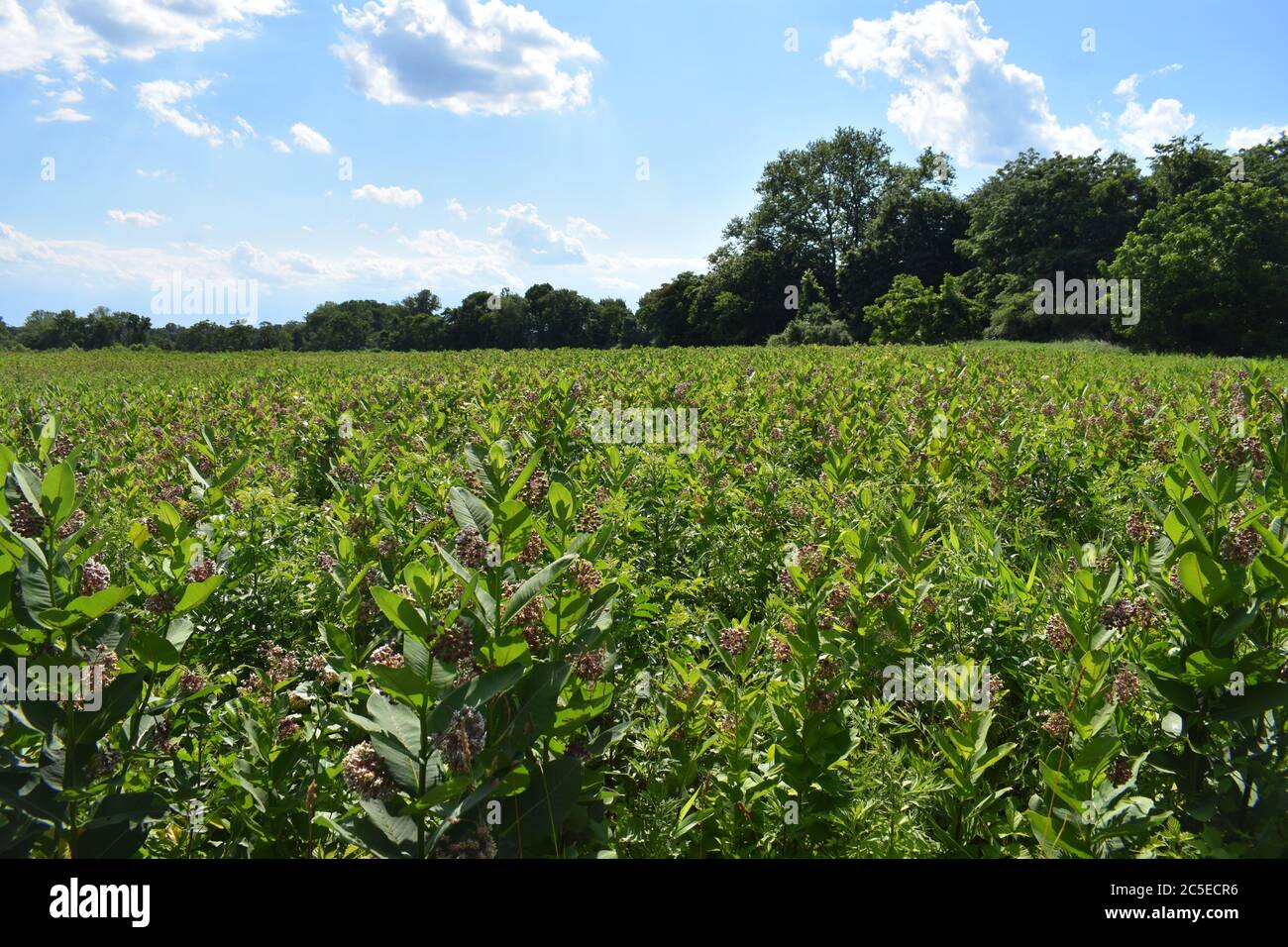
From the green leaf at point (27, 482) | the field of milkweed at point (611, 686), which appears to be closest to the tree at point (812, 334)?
the field of milkweed at point (611, 686)

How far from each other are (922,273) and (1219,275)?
2714 centimetres

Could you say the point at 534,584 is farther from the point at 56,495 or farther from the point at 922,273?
the point at 922,273

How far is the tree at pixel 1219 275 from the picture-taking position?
38250 millimetres

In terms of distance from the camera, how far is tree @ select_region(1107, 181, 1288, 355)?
38250 millimetres

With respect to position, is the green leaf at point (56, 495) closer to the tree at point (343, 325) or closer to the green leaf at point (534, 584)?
the green leaf at point (534, 584)

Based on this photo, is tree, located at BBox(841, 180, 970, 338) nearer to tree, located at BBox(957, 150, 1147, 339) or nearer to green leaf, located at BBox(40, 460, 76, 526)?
tree, located at BBox(957, 150, 1147, 339)

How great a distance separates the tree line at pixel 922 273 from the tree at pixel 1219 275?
76 mm

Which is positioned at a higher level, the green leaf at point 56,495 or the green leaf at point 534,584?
the green leaf at point 56,495

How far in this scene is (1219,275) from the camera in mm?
38375

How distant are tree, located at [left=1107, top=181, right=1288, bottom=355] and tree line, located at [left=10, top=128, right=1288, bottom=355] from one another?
8 cm

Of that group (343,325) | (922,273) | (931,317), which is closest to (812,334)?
(931,317)

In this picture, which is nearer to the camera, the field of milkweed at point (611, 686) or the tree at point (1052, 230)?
the field of milkweed at point (611, 686)

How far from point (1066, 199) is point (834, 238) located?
85.4 feet
